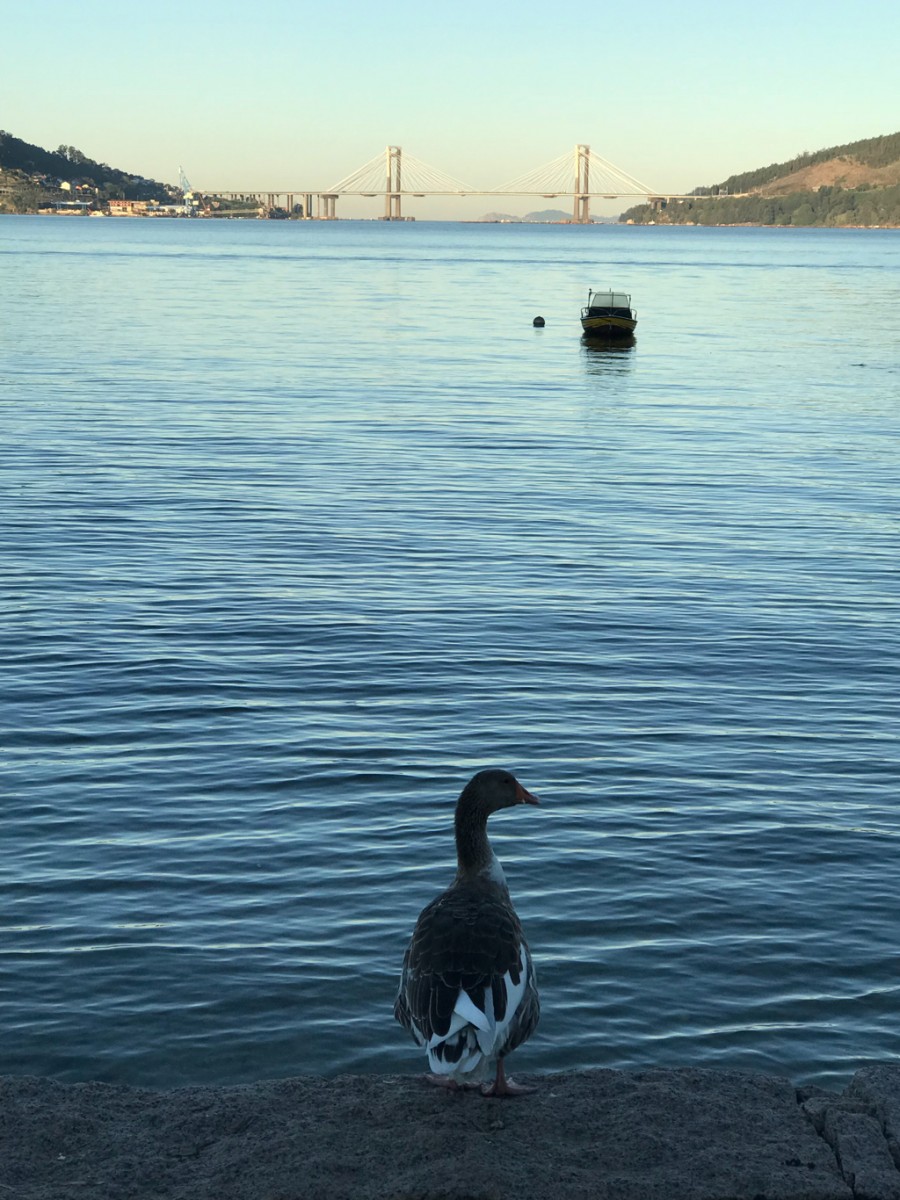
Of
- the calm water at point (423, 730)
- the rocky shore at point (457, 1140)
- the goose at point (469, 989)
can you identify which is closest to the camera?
the rocky shore at point (457, 1140)

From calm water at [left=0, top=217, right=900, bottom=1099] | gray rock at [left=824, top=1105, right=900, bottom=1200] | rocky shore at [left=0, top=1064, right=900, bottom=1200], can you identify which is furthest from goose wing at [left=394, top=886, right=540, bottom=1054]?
calm water at [left=0, top=217, right=900, bottom=1099]

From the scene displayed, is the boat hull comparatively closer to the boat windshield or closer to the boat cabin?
the boat cabin

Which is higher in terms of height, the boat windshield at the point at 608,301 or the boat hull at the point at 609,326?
the boat windshield at the point at 608,301

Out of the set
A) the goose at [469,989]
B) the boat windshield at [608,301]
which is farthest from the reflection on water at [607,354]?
the goose at [469,989]

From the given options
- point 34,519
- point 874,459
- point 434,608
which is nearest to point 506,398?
point 874,459

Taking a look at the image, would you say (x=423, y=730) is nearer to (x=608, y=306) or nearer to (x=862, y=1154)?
(x=862, y=1154)

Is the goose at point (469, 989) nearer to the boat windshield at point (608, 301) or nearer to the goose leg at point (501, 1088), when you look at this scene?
the goose leg at point (501, 1088)
